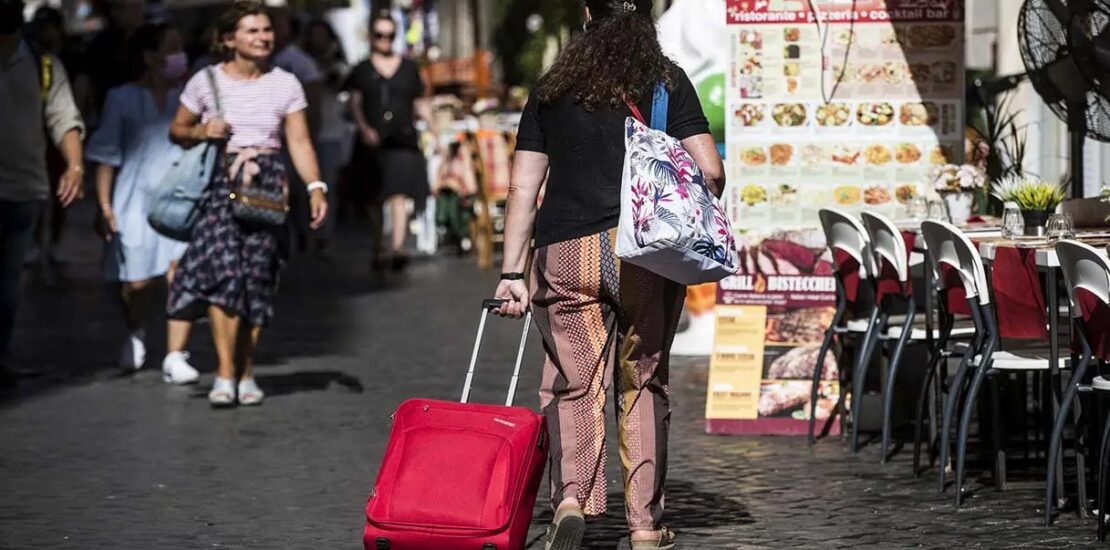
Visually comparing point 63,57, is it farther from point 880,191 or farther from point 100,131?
point 880,191

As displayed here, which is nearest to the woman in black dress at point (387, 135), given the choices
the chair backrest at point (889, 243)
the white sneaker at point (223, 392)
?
the white sneaker at point (223, 392)

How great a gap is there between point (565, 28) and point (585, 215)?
93.7 feet

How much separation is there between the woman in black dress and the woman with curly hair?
40.4 feet

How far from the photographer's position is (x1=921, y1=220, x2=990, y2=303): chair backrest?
8.41 metres

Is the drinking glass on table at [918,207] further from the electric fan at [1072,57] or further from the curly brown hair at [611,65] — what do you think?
the curly brown hair at [611,65]

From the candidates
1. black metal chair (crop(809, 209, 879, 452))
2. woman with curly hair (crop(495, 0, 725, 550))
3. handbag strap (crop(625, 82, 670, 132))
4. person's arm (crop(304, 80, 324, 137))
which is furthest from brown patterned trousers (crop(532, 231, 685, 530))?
person's arm (crop(304, 80, 324, 137))

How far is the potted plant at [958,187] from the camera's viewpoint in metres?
10.0

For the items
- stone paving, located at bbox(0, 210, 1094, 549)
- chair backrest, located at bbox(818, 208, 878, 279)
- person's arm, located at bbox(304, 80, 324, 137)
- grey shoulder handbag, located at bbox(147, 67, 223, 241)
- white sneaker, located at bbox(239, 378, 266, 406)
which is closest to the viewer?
stone paving, located at bbox(0, 210, 1094, 549)

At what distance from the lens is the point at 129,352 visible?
1288 centimetres

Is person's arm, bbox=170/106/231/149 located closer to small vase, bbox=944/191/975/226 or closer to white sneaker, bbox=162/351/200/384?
white sneaker, bbox=162/351/200/384

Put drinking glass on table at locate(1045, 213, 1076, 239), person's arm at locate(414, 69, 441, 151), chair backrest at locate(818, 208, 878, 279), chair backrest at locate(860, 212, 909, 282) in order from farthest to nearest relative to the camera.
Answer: person's arm at locate(414, 69, 441, 151), chair backrest at locate(818, 208, 878, 279), chair backrest at locate(860, 212, 909, 282), drinking glass on table at locate(1045, 213, 1076, 239)

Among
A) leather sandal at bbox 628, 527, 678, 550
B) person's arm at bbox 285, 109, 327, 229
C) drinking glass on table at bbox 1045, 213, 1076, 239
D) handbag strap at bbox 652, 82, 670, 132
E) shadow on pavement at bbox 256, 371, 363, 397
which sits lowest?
shadow on pavement at bbox 256, 371, 363, 397

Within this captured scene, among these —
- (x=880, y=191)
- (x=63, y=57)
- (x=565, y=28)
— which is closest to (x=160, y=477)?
(x=880, y=191)

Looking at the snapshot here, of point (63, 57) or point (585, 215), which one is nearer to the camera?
point (585, 215)
